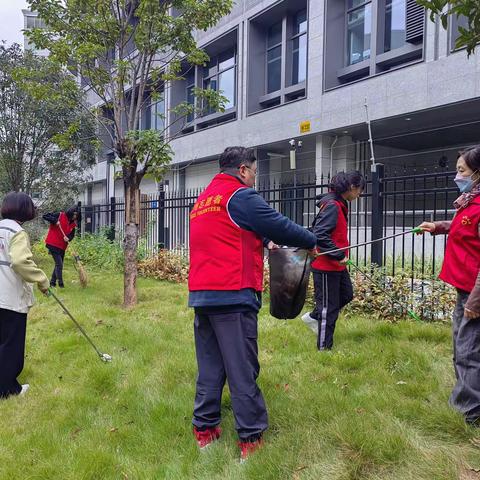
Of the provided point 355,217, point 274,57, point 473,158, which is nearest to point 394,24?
point 274,57

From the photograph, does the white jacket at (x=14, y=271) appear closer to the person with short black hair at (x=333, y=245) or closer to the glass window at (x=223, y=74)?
the person with short black hair at (x=333, y=245)

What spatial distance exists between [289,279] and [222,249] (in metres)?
0.74

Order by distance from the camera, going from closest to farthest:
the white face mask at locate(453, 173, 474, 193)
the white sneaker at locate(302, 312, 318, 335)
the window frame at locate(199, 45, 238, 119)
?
the white face mask at locate(453, 173, 474, 193), the white sneaker at locate(302, 312, 318, 335), the window frame at locate(199, 45, 238, 119)

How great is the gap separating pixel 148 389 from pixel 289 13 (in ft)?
48.2

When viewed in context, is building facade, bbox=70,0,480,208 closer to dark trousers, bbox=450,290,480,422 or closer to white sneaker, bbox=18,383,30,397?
white sneaker, bbox=18,383,30,397

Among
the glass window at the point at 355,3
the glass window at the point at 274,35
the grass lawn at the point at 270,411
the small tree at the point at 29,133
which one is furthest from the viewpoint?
the glass window at the point at 274,35

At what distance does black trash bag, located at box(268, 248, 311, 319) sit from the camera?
3.56 meters

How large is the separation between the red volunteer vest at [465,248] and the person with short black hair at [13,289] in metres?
3.28

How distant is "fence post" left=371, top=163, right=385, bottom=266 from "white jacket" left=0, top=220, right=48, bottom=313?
447 centimetres

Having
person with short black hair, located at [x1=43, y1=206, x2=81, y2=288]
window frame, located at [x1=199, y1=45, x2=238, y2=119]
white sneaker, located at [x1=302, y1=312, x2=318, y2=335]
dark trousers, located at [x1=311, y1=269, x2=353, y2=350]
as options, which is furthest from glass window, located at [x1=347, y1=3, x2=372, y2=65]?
dark trousers, located at [x1=311, y1=269, x2=353, y2=350]

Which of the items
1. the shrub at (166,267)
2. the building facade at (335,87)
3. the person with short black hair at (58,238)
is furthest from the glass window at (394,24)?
the person with short black hair at (58,238)

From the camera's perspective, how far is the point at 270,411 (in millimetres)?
3607

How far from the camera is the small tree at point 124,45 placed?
288 inches

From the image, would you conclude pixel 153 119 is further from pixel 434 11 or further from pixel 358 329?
pixel 434 11
